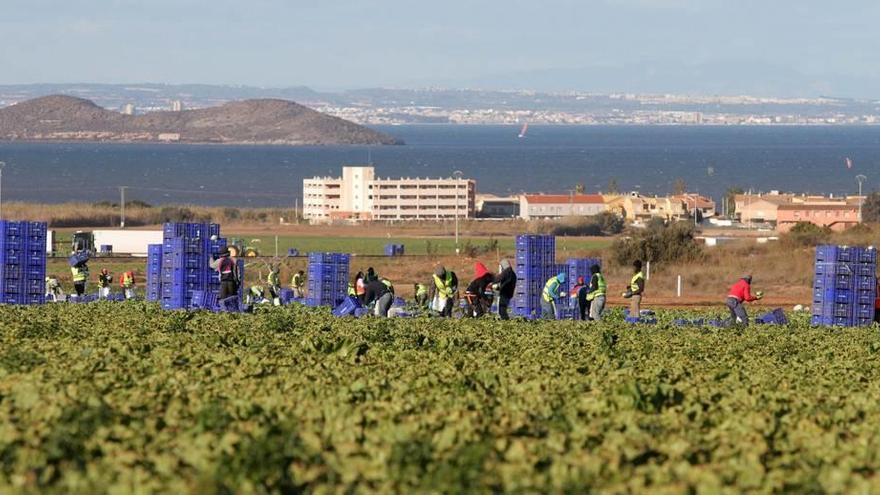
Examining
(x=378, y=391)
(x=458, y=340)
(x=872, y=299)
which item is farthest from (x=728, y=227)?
(x=378, y=391)

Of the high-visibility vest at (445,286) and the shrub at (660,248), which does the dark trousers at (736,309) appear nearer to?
the high-visibility vest at (445,286)

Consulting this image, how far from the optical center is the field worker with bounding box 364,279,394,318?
1175 inches

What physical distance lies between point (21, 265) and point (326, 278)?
7604 millimetres

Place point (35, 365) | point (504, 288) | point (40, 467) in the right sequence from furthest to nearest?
point (504, 288) < point (35, 365) < point (40, 467)

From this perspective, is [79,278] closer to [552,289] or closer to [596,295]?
[552,289]

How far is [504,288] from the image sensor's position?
2938cm

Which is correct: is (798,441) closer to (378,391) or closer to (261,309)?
(378,391)

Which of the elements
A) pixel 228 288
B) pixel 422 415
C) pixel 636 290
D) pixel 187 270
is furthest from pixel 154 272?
pixel 422 415

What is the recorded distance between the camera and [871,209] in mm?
108625

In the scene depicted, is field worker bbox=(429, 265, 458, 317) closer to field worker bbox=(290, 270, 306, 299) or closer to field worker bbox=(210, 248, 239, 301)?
field worker bbox=(210, 248, 239, 301)

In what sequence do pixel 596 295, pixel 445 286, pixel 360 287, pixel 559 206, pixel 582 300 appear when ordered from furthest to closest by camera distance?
1. pixel 559 206
2. pixel 360 287
3. pixel 582 300
4. pixel 445 286
5. pixel 596 295

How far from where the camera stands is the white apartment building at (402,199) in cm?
13062

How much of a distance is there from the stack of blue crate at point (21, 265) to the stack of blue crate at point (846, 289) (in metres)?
15.3

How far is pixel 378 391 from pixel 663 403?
8.38 feet
